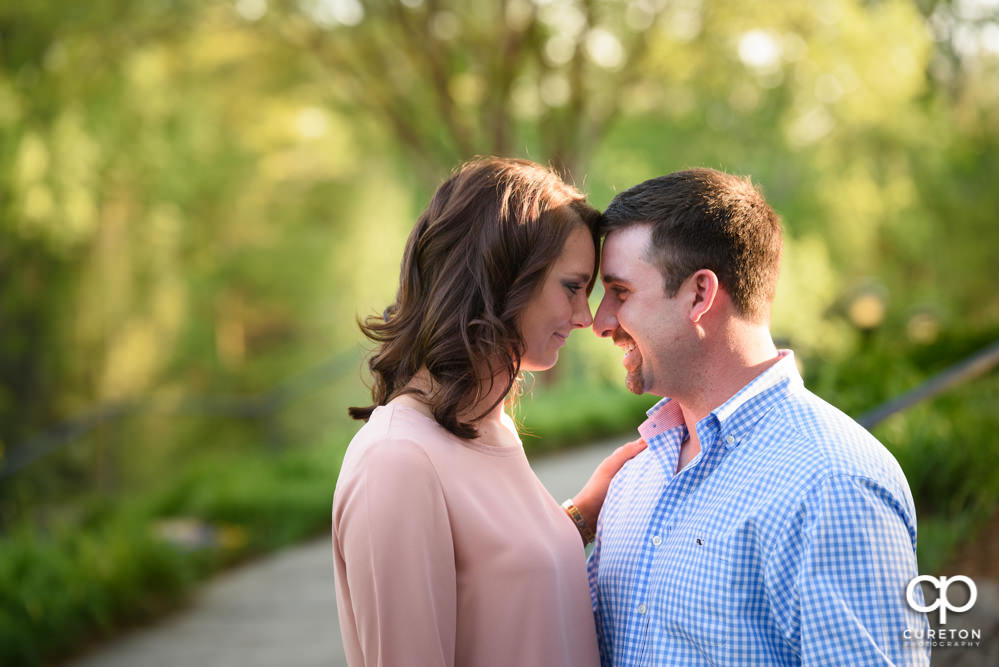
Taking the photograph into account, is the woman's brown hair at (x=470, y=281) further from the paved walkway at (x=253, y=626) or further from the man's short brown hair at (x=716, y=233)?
the paved walkway at (x=253, y=626)

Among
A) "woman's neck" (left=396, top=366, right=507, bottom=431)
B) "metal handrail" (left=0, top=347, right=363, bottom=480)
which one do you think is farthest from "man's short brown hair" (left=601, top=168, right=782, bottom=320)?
"metal handrail" (left=0, top=347, right=363, bottom=480)

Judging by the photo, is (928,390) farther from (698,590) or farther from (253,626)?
(253,626)

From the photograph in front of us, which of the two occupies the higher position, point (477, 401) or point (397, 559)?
point (477, 401)

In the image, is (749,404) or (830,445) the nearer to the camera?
(830,445)

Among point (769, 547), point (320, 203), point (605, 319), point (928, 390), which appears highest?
point (320, 203)

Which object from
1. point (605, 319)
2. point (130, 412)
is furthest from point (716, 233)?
Answer: point (130, 412)

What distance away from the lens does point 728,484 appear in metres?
2.01

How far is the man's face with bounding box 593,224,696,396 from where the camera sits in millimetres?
2199

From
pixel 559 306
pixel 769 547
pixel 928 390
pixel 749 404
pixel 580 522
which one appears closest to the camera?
pixel 769 547

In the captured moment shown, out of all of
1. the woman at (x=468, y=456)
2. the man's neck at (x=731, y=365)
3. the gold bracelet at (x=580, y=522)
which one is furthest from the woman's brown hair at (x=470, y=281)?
the gold bracelet at (x=580, y=522)

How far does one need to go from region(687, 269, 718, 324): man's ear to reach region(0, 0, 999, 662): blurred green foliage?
357cm

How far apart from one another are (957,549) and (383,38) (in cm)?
1182

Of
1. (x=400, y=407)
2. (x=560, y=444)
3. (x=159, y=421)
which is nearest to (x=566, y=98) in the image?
(x=560, y=444)

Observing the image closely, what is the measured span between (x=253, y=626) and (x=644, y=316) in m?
4.33
